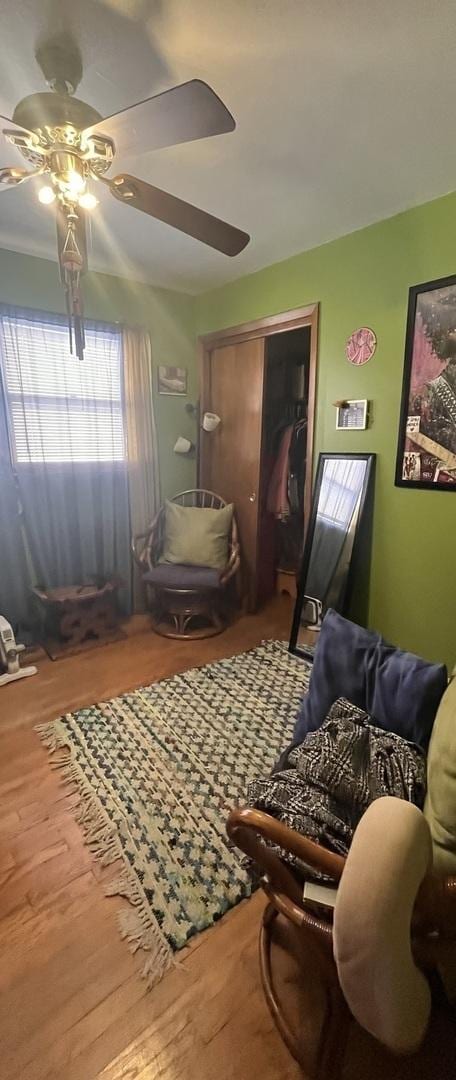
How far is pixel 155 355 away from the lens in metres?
3.46

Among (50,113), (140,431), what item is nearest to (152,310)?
(140,431)

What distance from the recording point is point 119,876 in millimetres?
1430

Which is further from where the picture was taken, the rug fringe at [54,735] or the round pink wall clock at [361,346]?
the round pink wall clock at [361,346]

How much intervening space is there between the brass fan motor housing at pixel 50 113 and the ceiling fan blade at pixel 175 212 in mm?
161

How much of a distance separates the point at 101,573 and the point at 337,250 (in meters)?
2.53

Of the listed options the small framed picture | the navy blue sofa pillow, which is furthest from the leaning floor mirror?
the small framed picture

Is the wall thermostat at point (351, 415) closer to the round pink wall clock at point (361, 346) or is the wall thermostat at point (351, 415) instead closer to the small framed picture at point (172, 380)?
the round pink wall clock at point (361, 346)

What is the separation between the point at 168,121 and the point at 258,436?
6.99ft

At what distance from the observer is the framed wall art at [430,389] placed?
85.5 inches

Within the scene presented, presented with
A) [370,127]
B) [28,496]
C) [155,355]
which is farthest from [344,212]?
[28,496]

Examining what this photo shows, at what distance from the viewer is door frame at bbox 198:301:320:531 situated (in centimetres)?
281

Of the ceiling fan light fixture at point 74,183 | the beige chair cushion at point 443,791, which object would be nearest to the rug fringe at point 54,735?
the beige chair cushion at point 443,791

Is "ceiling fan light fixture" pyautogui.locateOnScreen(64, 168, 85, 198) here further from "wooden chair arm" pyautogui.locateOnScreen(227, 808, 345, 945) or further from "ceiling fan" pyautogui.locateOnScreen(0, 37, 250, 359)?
"wooden chair arm" pyautogui.locateOnScreen(227, 808, 345, 945)

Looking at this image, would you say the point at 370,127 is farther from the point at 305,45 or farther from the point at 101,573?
the point at 101,573
